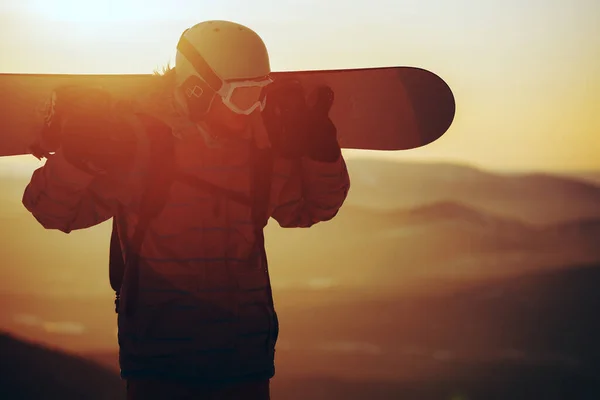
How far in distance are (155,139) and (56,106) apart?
331 mm

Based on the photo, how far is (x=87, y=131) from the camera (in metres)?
2.55

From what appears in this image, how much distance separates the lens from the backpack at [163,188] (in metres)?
2.62

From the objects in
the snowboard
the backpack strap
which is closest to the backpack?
the backpack strap

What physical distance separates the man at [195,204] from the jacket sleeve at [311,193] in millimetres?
55

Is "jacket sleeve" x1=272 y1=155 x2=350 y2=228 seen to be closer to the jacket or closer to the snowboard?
the jacket

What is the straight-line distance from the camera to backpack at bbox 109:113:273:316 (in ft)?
8.60

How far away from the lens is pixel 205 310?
2684mm

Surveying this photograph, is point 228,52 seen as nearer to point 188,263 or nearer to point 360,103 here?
point 188,263

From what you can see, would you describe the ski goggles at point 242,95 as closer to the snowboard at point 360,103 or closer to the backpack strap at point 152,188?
the backpack strap at point 152,188

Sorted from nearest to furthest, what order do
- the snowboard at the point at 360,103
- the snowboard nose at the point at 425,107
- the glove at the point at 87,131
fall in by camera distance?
the glove at the point at 87,131 < the snowboard at the point at 360,103 < the snowboard nose at the point at 425,107

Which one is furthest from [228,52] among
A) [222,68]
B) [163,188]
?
[163,188]

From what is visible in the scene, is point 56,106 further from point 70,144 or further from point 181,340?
point 181,340

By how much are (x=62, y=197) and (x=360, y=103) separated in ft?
5.82

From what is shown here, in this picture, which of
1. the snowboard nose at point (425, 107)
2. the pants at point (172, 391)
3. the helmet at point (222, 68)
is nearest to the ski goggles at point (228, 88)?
the helmet at point (222, 68)
